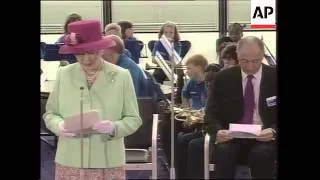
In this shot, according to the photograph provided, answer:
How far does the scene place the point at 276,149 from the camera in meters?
2.67

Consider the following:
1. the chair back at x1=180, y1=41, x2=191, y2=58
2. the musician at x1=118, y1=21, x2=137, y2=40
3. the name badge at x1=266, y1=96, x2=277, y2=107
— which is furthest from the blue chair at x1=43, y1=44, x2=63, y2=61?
the name badge at x1=266, y1=96, x2=277, y2=107

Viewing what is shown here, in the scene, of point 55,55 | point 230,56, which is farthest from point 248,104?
point 55,55

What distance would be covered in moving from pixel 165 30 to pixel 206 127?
20.7 inches

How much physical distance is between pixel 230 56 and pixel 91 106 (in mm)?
722

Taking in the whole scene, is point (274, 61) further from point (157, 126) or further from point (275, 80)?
point (157, 126)

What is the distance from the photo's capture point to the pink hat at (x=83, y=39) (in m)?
2.81

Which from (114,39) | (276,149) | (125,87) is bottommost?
(276,149)

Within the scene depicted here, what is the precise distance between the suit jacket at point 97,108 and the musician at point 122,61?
33 mm

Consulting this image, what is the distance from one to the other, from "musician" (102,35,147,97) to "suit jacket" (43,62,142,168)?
0.03m

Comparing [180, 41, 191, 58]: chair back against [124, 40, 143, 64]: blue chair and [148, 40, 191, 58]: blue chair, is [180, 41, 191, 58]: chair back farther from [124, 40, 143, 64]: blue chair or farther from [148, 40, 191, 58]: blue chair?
[124, 40, 143, 64]: blue chair

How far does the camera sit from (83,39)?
2.82m
